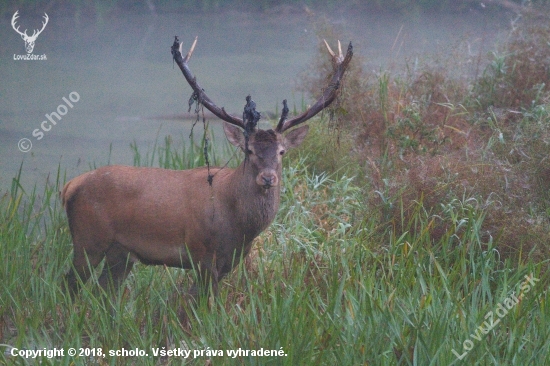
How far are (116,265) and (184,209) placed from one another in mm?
606

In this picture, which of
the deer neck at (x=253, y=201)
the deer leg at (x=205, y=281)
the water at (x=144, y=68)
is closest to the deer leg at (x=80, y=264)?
the deer leg at (x=205, y=281)

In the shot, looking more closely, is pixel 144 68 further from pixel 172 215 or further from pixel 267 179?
pixel 267 179

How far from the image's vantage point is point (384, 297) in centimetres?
421

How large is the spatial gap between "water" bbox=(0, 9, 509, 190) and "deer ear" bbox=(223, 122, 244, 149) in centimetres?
415

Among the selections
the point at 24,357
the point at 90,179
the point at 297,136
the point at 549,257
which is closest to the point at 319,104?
the point at 297,136

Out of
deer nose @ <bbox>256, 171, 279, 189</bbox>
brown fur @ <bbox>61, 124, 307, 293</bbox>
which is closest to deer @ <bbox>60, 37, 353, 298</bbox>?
brown fur @ <bbox>61, 124, 307, 293</bbox>

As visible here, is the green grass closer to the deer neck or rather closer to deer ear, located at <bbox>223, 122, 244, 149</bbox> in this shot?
→ the deer neck

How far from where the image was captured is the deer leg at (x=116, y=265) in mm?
4965

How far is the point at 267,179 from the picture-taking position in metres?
4.50

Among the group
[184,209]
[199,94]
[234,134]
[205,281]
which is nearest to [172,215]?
[184,209]

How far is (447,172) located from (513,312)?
1.81m

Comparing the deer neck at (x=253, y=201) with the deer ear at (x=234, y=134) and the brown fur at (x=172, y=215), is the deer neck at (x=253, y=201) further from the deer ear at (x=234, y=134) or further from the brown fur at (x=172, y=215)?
the deer ear at (x=234, y=134)

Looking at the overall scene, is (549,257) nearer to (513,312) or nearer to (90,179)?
(513,312)

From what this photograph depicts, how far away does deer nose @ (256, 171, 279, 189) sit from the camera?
14.8 ft
